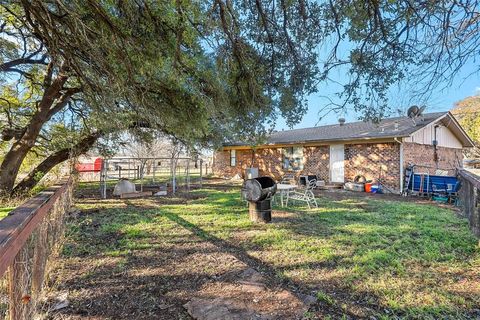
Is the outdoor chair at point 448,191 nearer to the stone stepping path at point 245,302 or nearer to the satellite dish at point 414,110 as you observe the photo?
the satellite dish at point 414,110

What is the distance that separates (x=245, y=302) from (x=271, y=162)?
1530cm

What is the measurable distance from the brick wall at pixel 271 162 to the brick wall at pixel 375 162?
1329 millimetres

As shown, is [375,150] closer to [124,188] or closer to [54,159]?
[124,188]

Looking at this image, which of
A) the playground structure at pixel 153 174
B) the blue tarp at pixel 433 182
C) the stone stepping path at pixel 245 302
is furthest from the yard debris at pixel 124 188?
the blue tarp at pixel 433 182

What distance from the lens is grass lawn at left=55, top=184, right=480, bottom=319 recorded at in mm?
3037

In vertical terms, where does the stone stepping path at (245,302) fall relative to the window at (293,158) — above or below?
below

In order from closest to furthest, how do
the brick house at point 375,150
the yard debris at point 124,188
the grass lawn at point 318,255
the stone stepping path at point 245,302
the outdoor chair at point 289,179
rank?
the stone stepping path at point 245,302, the grass lawn at point 318,255, the yard debris at point 124,188, the brick house at point 375,150, the outdoor chair at point 289,179

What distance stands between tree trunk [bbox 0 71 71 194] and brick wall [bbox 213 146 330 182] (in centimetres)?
1199

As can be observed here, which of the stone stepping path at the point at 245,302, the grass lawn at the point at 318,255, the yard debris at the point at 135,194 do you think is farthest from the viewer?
the yard debris at the point at 135,194

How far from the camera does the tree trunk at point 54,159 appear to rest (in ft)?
34.6

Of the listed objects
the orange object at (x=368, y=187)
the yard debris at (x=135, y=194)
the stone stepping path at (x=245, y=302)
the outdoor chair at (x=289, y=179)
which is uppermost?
the outdoor chair at (x=289, y=179)

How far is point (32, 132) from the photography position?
358 inches

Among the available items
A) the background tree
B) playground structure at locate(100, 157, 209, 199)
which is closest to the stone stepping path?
the background tree

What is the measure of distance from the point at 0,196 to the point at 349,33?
11.4m
